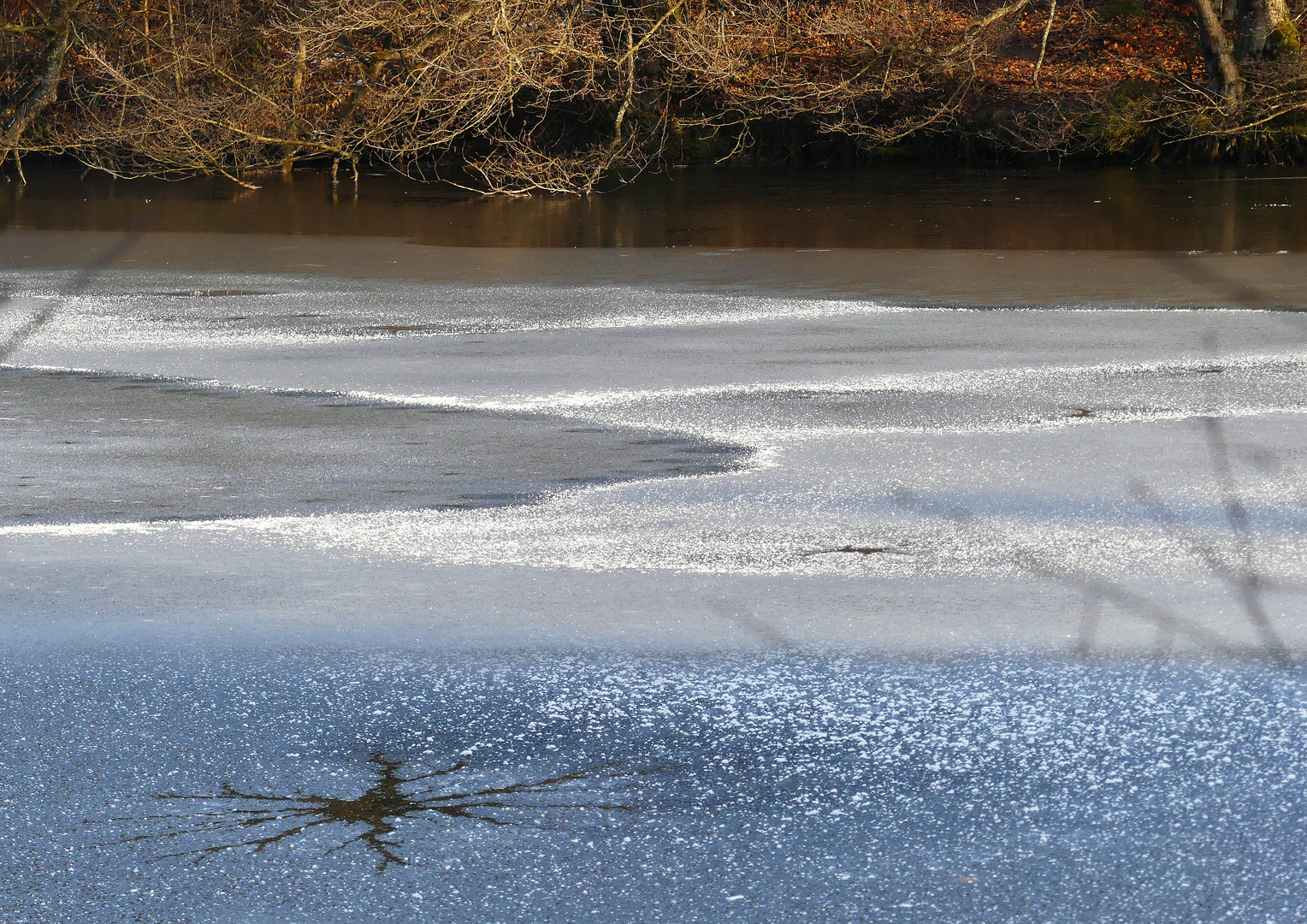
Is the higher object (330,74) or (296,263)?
(330,74)

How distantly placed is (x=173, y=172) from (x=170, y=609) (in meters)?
19.0

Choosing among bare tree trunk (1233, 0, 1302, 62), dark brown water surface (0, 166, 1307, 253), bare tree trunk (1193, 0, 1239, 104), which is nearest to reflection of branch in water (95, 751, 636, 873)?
dark brown water surface (0, 166, 1307, 253)

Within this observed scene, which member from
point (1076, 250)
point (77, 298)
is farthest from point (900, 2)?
point (77, 298)

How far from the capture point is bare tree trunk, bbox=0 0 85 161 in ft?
68.6

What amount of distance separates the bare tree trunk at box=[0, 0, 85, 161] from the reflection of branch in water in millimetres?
19705

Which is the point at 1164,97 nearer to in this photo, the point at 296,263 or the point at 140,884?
the point at 296,263

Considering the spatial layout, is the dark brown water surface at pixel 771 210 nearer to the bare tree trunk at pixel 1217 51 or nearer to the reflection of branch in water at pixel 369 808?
the bare tree trunk at pixel 1217 51

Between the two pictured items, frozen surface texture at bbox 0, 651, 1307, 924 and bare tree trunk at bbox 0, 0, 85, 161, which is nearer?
frozen surface texture at bbox 0, 651, 1307, 924

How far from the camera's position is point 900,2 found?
2045cm

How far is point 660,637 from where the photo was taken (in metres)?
4.05

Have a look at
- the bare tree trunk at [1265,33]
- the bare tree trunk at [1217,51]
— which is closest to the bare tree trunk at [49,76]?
the bare tree trunk at [1217,51]

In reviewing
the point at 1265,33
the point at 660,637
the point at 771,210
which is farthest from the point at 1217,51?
the point at 660,637

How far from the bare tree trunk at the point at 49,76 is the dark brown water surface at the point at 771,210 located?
72cm

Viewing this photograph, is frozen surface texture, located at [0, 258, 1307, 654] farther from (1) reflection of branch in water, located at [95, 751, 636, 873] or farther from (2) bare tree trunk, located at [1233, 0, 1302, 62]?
(2) bare tree trunk, located at [1233, 0, 1302, 62]
